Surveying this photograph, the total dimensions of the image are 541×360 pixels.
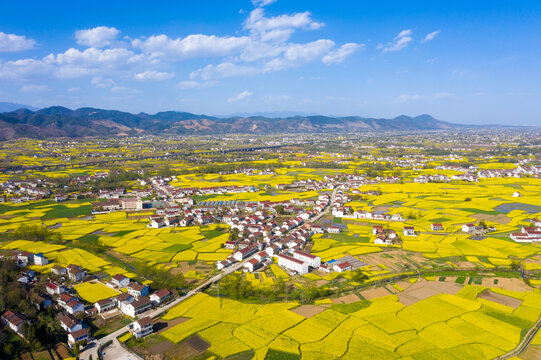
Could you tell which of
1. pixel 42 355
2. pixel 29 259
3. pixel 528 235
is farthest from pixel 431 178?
pixel 42 355

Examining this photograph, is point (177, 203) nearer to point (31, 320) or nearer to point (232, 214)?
point (232, 214)

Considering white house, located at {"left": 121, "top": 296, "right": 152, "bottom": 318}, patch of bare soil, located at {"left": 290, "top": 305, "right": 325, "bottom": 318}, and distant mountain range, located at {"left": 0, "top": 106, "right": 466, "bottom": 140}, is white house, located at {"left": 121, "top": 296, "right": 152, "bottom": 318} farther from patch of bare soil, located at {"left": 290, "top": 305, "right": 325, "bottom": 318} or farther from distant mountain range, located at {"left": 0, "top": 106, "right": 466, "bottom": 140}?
distant mountain range, located at {"left": 0, "top": 106, "right": 466, "bottom": 140}

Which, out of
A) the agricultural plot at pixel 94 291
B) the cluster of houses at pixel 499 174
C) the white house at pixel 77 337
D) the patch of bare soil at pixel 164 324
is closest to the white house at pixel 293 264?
the patch of bare soil at pixel 164 324

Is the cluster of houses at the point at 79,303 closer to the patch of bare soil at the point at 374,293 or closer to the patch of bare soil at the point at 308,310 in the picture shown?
the patch of bare soil at the point at 308,310

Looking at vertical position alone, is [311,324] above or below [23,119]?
below

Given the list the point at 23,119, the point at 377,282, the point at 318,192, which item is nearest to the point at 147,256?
the point at 377,282

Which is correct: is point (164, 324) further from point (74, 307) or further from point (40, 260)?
point (40, 260)
